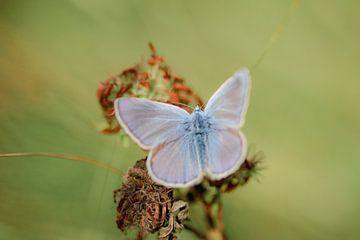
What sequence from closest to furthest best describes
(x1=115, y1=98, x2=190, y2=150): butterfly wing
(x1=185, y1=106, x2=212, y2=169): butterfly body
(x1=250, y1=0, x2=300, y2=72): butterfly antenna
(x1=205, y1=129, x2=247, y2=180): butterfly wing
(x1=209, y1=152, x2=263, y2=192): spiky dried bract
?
(x1=205, y1=129, x2=247, y2=180): butterfly wing < (x1=115, y1=98, x2=190, y2=150): butterfly wing < (x1=185, y1=106, x2=212, y2=169): butterfly body < (x1=209, y1=152, x2=263, y2=192): spiky dried bract < (x1=250, y1=0, x2=300, y2=72): butterfly antenna

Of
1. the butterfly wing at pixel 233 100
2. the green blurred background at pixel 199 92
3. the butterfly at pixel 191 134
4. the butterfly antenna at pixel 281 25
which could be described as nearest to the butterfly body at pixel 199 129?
the butterfly at pixel 191 134

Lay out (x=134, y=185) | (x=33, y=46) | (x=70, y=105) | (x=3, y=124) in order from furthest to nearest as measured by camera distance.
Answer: (x=33, y=46), (x=70, y=105), (x=3, y=124), (x=134, y=185)

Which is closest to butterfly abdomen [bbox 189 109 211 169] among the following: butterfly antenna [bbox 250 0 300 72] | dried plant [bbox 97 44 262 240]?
dried plant [bbox 97 44 262 240]

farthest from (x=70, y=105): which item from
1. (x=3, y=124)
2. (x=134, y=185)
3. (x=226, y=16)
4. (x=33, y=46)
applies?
(x=226, y=16)

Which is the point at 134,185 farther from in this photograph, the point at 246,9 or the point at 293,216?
the point at 246,9

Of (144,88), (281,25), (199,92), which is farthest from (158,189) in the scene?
(281,25)

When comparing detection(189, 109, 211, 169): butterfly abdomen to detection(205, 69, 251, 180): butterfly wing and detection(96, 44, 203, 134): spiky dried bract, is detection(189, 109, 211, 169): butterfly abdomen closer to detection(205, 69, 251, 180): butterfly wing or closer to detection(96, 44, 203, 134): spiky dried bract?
detection(205, 69, 251, 180): butterfly wing

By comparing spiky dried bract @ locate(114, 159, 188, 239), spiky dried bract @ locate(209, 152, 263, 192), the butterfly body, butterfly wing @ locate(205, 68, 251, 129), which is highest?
butterfly wing @ locate(205, 68, 251, 129)

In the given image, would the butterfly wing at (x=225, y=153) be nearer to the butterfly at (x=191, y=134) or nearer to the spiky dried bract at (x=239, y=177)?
the butterfly at (x=191, y=134)
